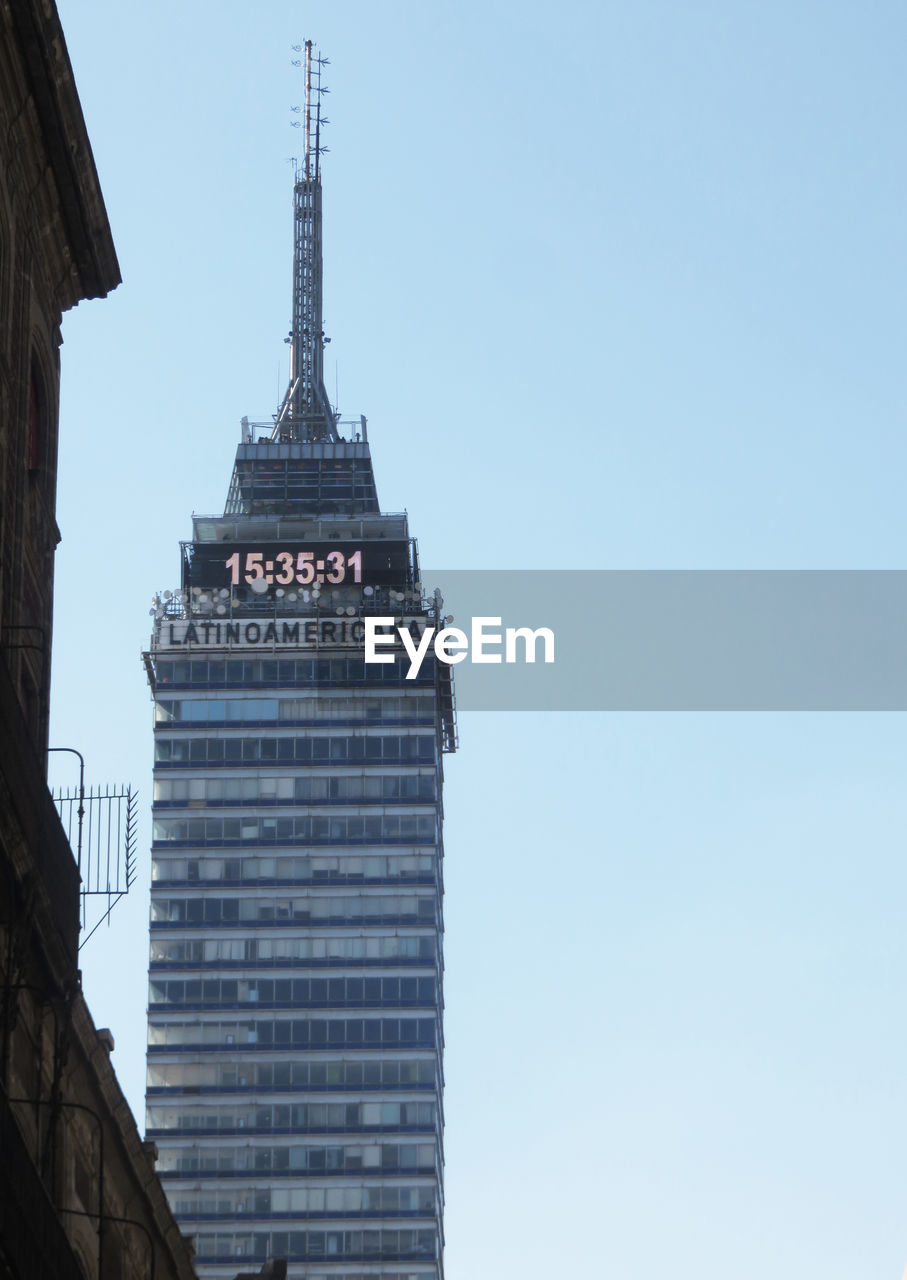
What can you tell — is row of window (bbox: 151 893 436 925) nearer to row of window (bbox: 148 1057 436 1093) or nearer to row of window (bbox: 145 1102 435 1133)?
row of window (bbox: 148 1057 436 1093)

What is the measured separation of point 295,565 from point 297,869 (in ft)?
79.1

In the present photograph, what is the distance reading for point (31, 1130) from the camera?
35.7 meters

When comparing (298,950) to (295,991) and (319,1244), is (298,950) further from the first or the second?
(319,1244)

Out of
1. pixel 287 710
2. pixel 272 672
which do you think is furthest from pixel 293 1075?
pixel 272 672

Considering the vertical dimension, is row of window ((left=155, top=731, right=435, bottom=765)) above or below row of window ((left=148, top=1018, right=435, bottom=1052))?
above

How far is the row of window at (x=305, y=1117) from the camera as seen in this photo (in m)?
166

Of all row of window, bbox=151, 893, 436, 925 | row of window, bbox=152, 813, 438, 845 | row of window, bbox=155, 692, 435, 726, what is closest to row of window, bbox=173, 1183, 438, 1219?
row of window, bbox=151, 893, 436, 925

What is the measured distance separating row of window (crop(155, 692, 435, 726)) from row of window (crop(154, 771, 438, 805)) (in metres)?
4.23

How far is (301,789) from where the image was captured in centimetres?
17550

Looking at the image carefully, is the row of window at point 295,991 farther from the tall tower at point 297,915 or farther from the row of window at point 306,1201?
the row of window at point 306,1201

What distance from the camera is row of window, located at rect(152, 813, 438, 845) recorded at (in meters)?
174

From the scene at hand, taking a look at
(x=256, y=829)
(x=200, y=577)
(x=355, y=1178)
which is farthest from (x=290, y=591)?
(x=355, y=1178)

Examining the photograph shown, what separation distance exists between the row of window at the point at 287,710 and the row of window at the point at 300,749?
4.22 ft

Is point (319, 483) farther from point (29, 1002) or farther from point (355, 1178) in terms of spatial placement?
point (29, 1002)
